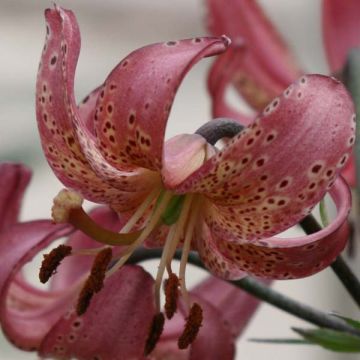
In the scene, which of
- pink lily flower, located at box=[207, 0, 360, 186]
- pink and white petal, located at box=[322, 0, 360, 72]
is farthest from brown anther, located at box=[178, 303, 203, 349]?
pink and white petal, located at box=[322, 0, 360, 72]

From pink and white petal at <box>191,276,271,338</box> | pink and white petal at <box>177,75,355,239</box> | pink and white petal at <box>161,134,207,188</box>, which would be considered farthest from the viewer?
pink and white petal at <box>191,276,271,338</box>

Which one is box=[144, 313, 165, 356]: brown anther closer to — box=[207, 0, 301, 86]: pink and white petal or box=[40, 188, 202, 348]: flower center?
box=[40, 188, 202, 348]: flower center

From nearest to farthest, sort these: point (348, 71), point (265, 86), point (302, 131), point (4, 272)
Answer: point (302, 131) < point (4, 272) < point (348, 71) < point (265, 86)

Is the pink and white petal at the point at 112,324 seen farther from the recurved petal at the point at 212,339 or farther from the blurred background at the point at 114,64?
the blurred background at the point at 114,64

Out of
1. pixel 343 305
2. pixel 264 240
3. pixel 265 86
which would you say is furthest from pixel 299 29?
pixel 264 240

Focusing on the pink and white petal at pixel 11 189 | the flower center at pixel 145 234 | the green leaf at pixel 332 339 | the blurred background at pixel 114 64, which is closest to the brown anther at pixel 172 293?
the flower center at pixel 145 234

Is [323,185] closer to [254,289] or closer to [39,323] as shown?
[254,289]
